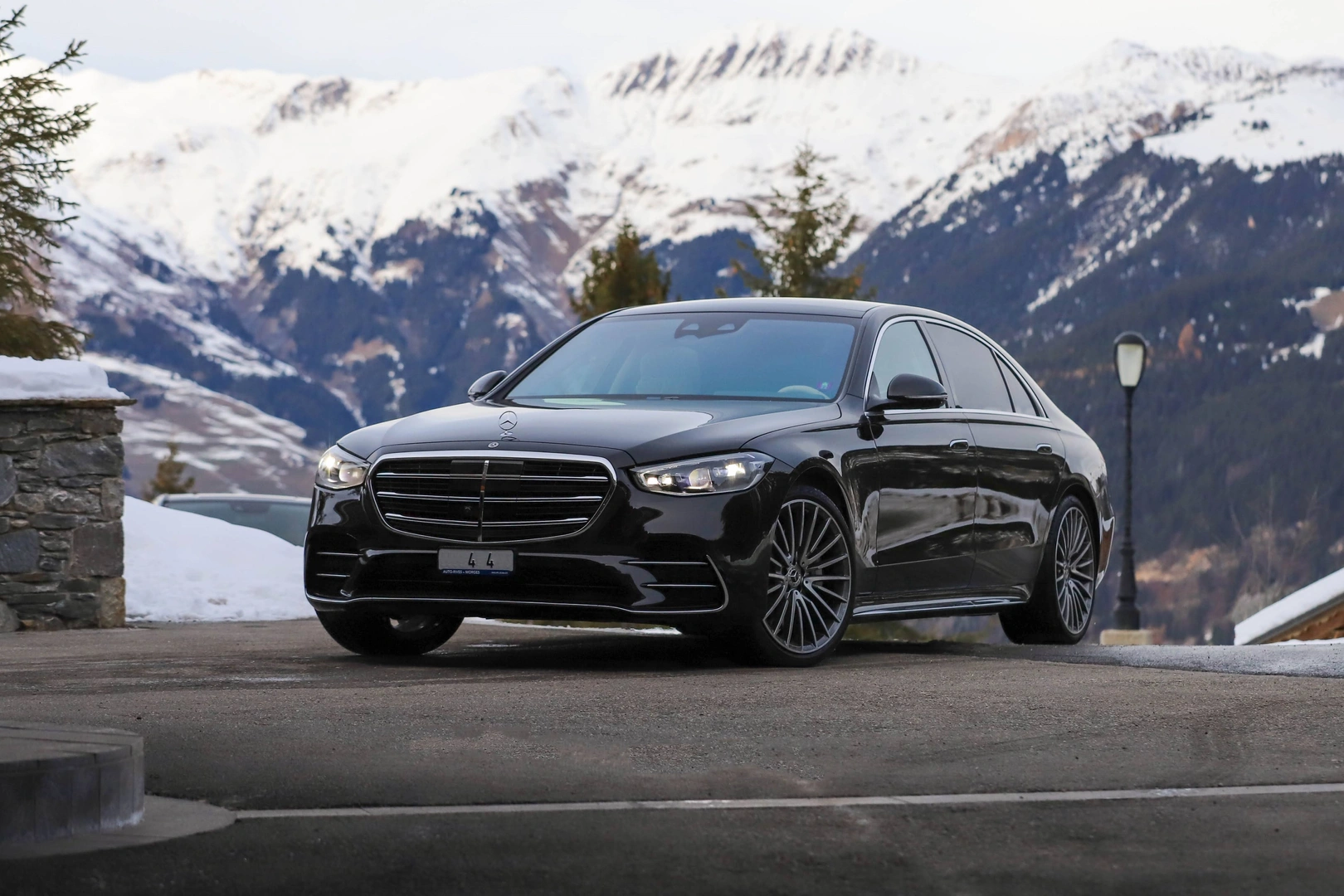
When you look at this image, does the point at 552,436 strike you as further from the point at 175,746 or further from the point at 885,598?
the point at 175,746

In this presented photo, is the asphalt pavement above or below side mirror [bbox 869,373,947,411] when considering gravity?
below

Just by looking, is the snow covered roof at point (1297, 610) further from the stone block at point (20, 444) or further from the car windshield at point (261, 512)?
the car windshield at point (261, 512)

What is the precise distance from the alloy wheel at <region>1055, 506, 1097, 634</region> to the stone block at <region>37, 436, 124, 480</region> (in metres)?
5.14

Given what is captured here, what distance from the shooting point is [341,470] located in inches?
325

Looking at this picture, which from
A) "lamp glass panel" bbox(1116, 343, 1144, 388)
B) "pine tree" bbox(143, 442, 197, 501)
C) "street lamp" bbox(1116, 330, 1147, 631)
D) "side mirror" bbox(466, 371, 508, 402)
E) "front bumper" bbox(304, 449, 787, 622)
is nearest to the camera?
"front bumper" bbox(304, 449, 787, 622)

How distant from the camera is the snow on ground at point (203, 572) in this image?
1284 cm

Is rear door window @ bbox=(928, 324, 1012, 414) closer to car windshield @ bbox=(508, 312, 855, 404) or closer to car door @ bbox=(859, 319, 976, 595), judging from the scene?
car door @ bbox=(859, 319, 976, 595)

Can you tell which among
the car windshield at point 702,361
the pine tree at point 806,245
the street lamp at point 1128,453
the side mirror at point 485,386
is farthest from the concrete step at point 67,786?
the pine tree at point 806,245

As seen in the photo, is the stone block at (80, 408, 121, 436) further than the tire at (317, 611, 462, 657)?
Yes

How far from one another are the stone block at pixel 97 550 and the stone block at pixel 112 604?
0.07 m

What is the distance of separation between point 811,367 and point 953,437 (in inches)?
33.7

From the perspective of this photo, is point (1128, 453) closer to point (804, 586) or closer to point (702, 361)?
A: point (702, 361)

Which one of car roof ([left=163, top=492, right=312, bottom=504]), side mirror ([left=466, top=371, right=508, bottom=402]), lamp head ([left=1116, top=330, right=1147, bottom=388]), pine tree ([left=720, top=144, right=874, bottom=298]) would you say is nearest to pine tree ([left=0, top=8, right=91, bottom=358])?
car roof ([left=163, top=492, right=312, bottom=504])

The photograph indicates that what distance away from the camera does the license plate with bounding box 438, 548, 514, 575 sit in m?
7.89
